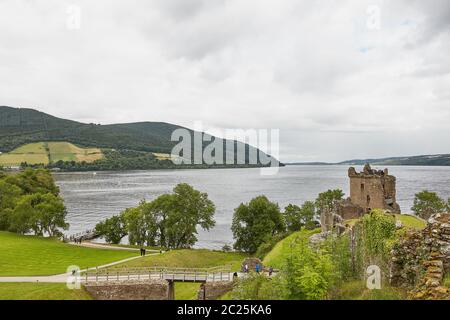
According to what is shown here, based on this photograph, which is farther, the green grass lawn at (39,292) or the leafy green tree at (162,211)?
the leafy green tree at (162,211)

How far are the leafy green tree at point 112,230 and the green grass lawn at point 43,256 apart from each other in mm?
11128

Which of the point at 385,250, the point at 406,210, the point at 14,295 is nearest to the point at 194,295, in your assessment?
the point at 14,295

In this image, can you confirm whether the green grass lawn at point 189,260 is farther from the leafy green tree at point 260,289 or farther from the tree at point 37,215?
the tree at point 37,215

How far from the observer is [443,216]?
1522 centimetres

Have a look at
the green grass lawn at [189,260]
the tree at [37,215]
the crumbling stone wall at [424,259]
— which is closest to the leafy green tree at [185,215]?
the green grass lawn at [189,260]

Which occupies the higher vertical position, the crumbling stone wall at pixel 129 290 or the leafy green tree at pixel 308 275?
the leafy green tree at pixel 308 275

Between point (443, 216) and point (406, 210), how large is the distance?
8585 cm

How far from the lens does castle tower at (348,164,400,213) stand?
167ft

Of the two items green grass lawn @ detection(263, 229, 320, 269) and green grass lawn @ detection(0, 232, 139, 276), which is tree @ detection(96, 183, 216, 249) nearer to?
green grass lawn @ detection(0, 232, 139, 276)

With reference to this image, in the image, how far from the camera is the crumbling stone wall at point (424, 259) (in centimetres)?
1320

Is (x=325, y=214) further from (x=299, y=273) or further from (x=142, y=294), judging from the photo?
(x=299, y=273)

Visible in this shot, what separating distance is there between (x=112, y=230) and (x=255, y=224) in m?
25.4

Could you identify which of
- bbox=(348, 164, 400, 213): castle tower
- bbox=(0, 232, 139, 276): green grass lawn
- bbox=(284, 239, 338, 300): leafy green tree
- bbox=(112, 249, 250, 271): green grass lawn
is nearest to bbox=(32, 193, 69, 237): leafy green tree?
bbox=(0, 232, 139, 276): green grass lawn

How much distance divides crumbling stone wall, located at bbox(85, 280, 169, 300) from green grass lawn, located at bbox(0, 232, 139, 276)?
922 cm
